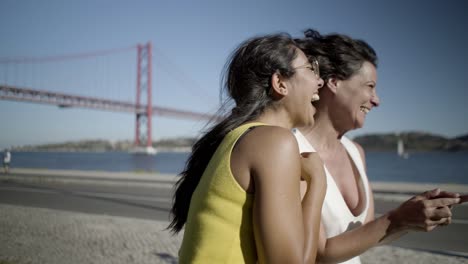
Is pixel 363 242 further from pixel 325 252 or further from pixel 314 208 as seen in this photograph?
pixel 314 208

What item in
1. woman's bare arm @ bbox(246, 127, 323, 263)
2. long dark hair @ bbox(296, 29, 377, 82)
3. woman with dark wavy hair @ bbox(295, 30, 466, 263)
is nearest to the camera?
woman's bare arm @ bbox(246, 127, 323, 263)

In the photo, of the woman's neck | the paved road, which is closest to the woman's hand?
the woman's neck

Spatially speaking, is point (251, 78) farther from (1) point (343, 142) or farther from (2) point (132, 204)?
(2) point (132, 204)

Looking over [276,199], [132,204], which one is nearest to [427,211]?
[276,199]

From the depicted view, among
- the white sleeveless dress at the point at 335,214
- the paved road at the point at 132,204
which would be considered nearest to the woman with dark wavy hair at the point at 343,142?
the white sleeveless dress at the point at 335,214

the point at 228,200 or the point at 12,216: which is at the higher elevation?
the point at 228,200

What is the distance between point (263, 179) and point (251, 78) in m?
0.34

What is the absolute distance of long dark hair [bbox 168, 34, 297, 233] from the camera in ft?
3.55

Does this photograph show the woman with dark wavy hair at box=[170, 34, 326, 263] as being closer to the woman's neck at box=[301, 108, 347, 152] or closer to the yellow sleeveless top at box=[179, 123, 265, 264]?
the yellow sleeveless top at box=[179, 123, 265, 264]

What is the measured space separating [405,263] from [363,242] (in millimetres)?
3798

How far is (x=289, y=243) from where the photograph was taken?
88 centimetres

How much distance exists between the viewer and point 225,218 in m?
0.92

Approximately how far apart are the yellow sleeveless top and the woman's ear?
16 centimetres

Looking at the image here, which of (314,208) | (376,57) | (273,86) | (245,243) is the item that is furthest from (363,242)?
(376,57)
